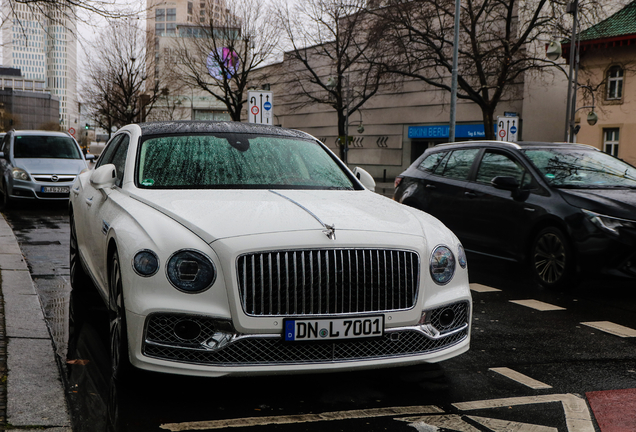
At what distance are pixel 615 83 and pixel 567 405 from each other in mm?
31534

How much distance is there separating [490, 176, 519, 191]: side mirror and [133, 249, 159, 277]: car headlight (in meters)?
5.35

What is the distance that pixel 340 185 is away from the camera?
5.20 metres

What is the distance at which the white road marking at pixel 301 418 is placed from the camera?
3572 millimetres

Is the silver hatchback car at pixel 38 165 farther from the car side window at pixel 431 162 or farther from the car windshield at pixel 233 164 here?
the car windshield at pixel 233 164

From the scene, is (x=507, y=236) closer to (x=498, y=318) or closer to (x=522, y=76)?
(x=498, y=318)

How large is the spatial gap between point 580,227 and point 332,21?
3291cm

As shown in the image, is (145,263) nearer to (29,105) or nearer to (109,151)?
(109,151)

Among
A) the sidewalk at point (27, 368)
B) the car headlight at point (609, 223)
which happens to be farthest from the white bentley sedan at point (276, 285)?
the car headlight at point (609, 223)

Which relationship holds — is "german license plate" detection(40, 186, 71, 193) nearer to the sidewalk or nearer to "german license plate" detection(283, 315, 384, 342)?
the sidewalk

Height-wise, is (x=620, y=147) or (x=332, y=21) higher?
(x=332, y=21)

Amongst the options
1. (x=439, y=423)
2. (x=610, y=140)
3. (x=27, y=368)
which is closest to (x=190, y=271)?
(x=27, y=368)

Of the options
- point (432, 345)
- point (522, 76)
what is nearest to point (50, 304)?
point (432, 345)

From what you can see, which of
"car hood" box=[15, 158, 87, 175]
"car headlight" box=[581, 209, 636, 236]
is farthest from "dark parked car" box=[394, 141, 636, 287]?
"car hood" box=[15, 158, 87, 175]

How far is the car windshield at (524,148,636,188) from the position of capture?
7.96 m
